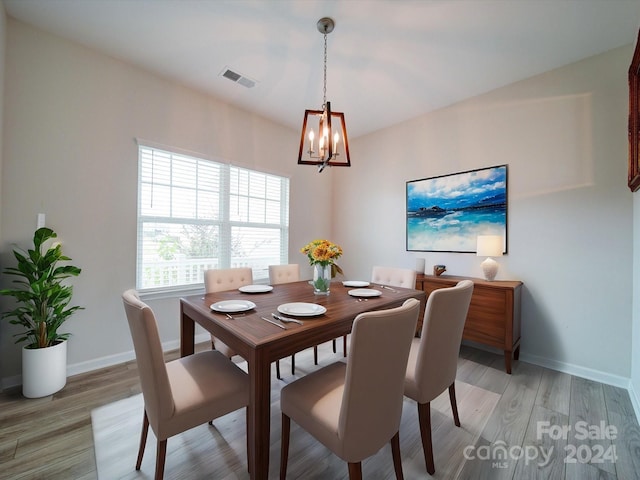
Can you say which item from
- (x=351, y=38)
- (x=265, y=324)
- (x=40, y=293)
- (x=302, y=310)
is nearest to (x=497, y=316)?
(x=302, y=310)

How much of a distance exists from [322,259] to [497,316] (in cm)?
187

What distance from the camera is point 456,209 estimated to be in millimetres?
3117

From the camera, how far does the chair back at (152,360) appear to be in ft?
3.54

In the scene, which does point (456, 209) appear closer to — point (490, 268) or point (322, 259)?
point (490, 268)

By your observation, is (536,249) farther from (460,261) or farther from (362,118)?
(362,118)

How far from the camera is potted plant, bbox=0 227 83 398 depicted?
193 cm

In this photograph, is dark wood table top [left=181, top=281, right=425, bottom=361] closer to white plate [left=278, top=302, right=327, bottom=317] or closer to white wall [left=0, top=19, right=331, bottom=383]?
white plate [left=278, top=302, right=327, bottom=317]

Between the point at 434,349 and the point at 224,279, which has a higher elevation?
the point at 224,279

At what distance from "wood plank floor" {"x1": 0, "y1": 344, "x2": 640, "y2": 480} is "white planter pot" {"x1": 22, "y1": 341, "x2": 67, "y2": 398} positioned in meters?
0.07

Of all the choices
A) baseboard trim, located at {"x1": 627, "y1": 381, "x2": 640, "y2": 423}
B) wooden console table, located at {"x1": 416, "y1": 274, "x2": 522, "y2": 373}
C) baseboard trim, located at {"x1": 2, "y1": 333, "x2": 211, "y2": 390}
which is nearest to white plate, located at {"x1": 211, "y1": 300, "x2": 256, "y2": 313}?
baseboard trim, located at {"x1": 2, "y1": 333, "x2": 211, "y2": 390}

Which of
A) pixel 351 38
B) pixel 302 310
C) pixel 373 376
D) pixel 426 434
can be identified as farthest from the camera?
pixel 351 38

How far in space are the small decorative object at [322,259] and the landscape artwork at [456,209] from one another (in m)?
1.85

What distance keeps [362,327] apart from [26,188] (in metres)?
2.94

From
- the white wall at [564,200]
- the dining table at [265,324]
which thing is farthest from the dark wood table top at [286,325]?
the white wall at [564,200]
